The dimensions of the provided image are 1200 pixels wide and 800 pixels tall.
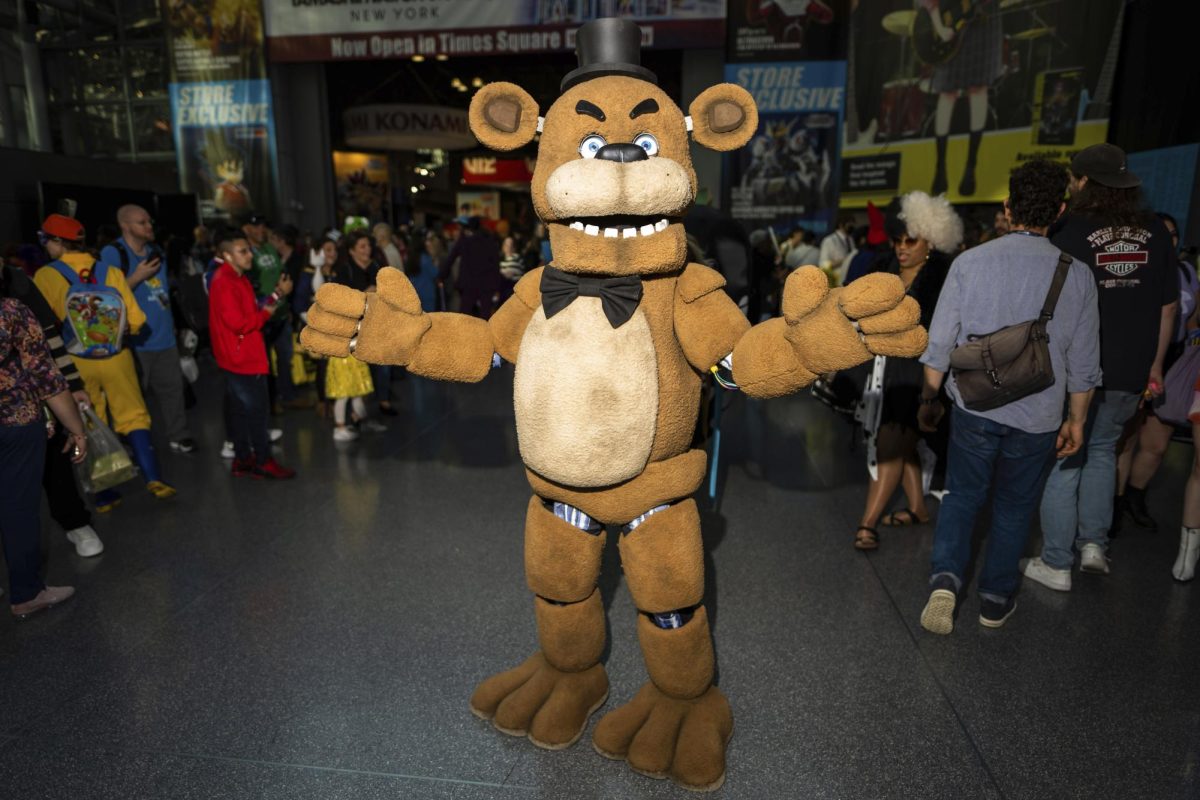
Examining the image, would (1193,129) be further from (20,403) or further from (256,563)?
(20,403)

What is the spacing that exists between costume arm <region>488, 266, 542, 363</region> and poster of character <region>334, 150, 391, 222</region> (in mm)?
12827

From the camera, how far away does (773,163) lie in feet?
33.0

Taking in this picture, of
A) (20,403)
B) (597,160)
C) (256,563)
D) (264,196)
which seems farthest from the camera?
(264,196)

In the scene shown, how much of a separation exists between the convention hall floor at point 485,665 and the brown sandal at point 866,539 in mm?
72

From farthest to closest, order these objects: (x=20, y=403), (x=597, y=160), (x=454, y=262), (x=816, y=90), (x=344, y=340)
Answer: (x=816, y=90) < (x=454, y=262) < (x=20, y=403) < (x=344, y=340) < (x=597, y=160)

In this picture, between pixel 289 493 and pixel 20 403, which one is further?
pixel 289 493

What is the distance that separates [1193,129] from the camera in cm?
586

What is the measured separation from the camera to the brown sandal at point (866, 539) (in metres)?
3.61

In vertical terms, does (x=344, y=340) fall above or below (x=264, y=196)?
below

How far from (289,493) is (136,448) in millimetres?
875

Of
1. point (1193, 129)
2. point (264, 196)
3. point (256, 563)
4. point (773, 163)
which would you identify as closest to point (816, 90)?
point (773, 163)

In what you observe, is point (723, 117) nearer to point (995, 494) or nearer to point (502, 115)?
point (502, 115)

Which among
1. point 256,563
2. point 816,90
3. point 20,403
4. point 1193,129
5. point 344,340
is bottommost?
point 256,563

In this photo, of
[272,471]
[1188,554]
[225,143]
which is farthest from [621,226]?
[225,143]
